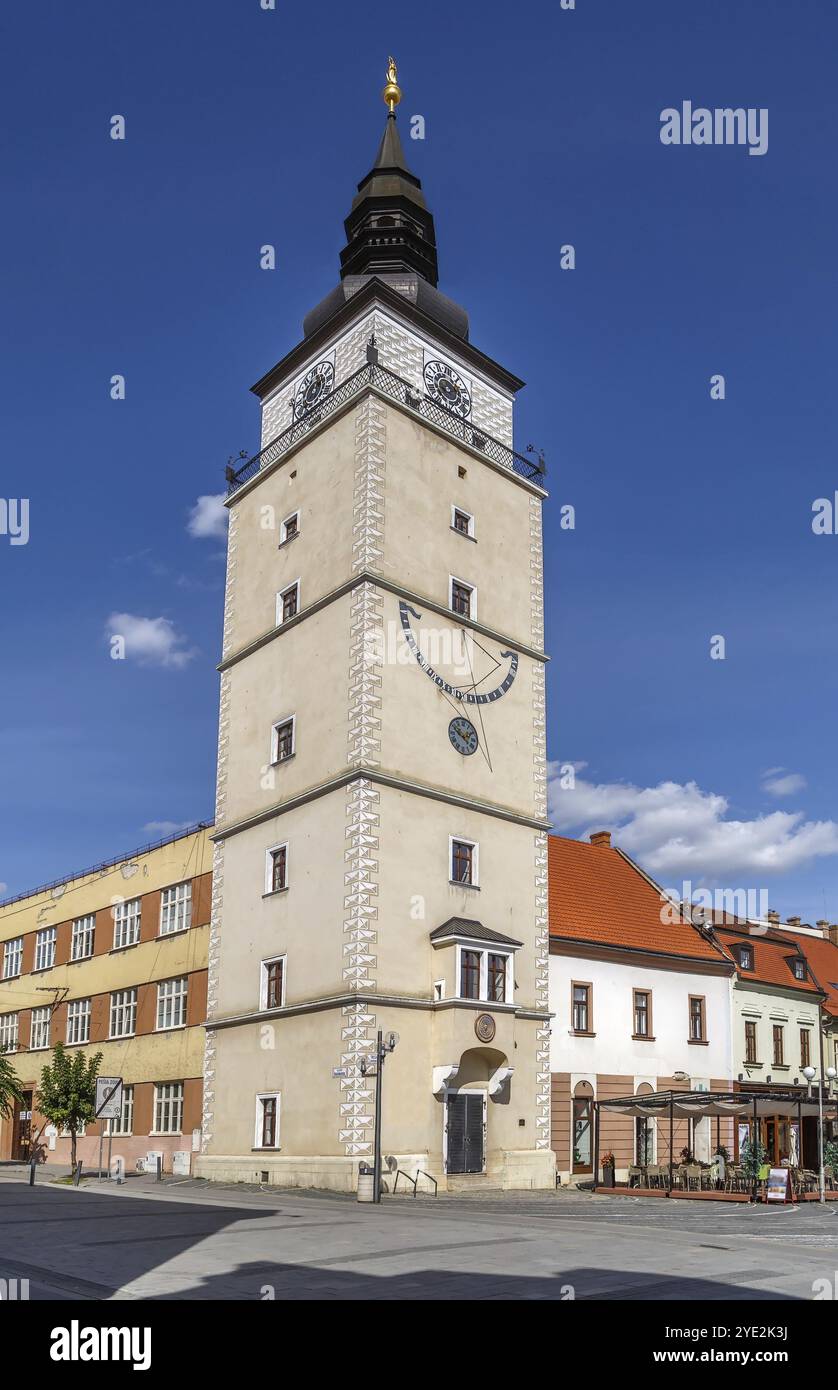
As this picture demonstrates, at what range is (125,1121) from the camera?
1683 inches

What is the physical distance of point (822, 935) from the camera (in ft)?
208

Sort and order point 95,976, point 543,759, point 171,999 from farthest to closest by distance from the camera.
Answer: point 95,976, point 171,999, point 543,759

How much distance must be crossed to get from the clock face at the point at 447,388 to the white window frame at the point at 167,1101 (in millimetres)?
23659

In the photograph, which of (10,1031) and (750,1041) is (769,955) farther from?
(10,1031)

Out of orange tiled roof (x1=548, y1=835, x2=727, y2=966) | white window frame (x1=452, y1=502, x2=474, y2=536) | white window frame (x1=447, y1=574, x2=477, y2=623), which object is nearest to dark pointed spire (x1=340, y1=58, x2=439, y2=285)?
white window frame (x1=452, y1=502, x2=474, y2=536)

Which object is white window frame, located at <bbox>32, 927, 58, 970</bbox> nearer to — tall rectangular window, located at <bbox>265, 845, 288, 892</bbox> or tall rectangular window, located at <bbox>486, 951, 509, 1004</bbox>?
tall rectangular window, located at <bbox>265, 845, 288, 892</bbox>

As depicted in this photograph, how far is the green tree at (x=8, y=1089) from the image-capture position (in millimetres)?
46969

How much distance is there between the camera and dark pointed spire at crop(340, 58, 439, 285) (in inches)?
1670

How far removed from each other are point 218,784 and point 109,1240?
22.3m

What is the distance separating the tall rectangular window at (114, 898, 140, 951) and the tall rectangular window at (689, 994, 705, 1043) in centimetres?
2015

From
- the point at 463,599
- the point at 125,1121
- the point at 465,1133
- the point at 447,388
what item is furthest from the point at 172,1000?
the point at 447,388

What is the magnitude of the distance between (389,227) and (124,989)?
94.8 ft
